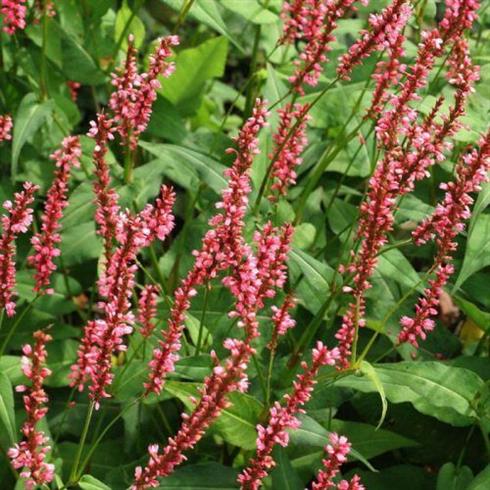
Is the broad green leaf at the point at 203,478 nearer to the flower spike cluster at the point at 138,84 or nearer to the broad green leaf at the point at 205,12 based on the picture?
the flower spike cluster at the point at 138,84

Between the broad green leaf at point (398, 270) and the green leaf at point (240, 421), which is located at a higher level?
the broad green leaf at point (398, 270)

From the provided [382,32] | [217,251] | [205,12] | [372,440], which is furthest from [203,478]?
[205,12]

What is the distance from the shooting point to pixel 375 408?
309cm

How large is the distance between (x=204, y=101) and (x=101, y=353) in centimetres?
219

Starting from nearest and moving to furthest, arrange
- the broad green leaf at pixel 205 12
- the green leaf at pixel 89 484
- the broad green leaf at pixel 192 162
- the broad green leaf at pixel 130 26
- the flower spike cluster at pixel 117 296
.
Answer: the flower spike cluster at pixel 117 296
the green leaf at pixel 89 484
the broad green leaf at pixel 192 162
the broad green leaf at pixel 205 12
the broad green leaf at pixel 130 26

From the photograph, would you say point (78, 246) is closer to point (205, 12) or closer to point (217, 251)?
point (205, 12)

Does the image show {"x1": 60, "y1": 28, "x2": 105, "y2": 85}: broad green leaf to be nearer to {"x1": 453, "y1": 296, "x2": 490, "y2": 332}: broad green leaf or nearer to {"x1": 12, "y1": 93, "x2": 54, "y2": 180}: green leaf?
{"x1": 12, "y1": 93, "x2": 54, "y2": 180}: green leaf

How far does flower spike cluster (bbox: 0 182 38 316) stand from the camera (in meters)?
2.27

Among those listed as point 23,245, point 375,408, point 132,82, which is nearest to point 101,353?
point 132,82

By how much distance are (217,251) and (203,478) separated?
69cm

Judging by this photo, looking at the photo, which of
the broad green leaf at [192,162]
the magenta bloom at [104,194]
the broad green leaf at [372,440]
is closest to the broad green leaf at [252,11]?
the broad green leaf at [192,162]

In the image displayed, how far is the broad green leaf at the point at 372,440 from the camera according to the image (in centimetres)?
293

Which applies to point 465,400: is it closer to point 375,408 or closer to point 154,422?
point 375,408

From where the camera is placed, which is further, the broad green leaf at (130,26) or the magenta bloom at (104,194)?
the broad green leaf at (130,26)
